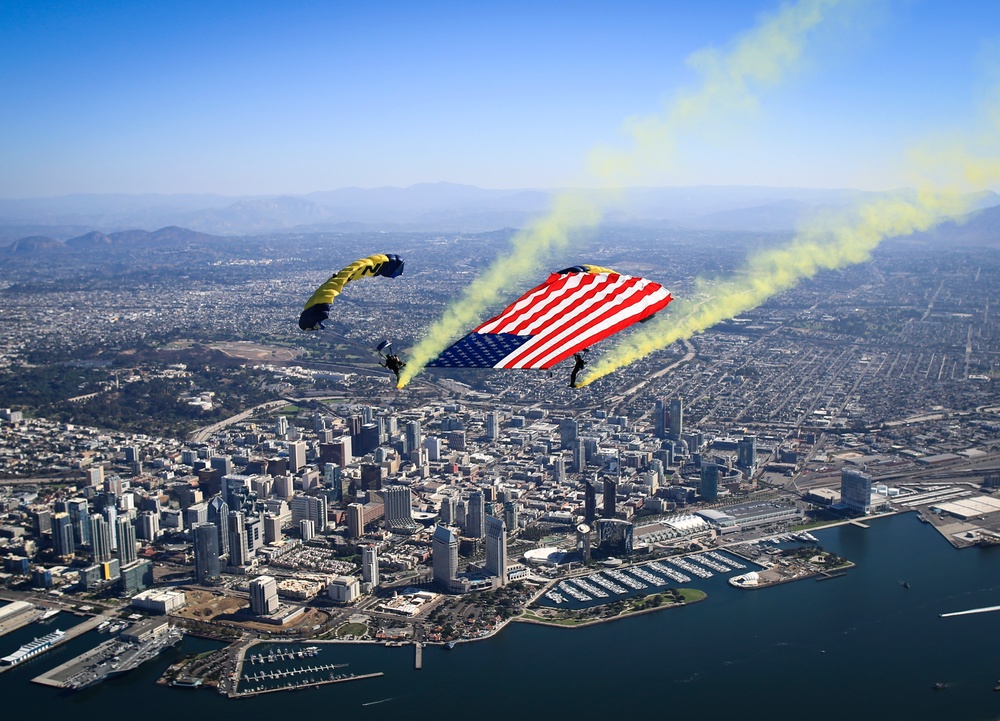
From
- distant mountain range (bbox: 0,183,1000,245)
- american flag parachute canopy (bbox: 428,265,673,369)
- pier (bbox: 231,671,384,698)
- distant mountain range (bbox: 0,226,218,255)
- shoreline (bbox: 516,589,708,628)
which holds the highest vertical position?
american flag parachute canopy (bbox: 428,265,673,369)

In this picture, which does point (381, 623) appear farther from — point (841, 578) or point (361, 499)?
point (841, 578)

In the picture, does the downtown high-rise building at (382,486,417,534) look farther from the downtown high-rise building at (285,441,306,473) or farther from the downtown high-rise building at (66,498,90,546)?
the downtown high-rise building at (66,498,90,546)

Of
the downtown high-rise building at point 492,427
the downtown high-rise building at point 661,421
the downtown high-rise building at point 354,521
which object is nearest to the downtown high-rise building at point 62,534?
the downtown high-rise building at point 354,521

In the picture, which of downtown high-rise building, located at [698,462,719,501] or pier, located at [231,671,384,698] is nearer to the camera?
pier, located at [231,671,384,698]

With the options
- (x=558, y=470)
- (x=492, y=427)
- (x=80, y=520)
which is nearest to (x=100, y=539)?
(x=80, y=520)

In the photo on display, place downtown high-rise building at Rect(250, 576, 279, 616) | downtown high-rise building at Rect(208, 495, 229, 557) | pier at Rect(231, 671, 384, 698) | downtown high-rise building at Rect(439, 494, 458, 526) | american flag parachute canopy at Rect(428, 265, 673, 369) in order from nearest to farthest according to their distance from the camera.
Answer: american flag parachute canopy at Rect(428, 265, 673, 369) < pier at Rect(231, 671, 384, 698) < downtown high-rise building at Rect(250, 576, 279, 616) < downtown high-rise building at Rect(208, 495, 229, 557) < downtown high-rise building at Rect(439, 494, 458, 526)

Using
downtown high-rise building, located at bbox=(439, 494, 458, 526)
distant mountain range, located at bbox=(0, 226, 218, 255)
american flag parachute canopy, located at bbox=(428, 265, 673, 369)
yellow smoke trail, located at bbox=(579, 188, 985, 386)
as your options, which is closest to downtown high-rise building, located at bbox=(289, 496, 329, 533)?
downtown high-rise building, located at bbox=(439, 494, 458, 526)

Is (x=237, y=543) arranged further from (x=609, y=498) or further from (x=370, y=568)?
(x=609, y=498)
